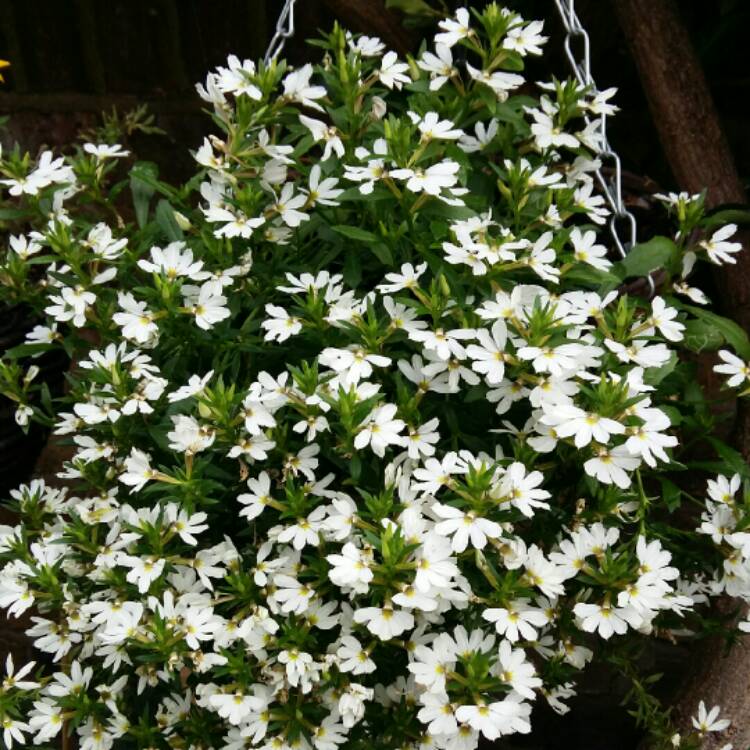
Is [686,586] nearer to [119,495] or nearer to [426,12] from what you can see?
[119,495]

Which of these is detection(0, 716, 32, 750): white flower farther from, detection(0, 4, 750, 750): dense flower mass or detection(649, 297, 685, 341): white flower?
detection(649, 297, 685, 341): white flower

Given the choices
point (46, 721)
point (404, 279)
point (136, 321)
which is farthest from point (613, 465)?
point (46, 721)

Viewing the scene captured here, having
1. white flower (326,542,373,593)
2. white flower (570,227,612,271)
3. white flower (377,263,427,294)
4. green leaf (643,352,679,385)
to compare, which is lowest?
white flower (326,542,373,593)

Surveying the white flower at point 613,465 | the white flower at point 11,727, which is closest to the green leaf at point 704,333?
the white flower at point 613,465

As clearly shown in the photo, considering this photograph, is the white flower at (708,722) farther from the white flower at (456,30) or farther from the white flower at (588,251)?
the white flower at (456,30)

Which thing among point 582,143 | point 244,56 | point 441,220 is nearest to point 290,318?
point 441,220

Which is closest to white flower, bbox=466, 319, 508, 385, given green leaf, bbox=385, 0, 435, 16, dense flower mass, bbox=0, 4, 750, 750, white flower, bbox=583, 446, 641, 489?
dense flower mass, bbox=0, 4, 750, 750

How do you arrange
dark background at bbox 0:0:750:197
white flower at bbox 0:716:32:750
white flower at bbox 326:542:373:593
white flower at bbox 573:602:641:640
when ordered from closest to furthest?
white flower at bbox 326:542:373:593 < white flower at bbox 573:602:641:640 < white flower at bbox 0:716:32:750 < dark background at bbox 0:0:750:197

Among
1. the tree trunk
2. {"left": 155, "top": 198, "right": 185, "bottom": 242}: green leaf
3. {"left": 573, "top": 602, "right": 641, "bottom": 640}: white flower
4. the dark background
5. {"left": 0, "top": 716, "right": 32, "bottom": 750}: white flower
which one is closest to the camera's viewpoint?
{"left": 573, "top": 602, "right": 641, "bottom": 640}: white flower

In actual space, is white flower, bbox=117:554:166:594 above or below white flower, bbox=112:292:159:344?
below
